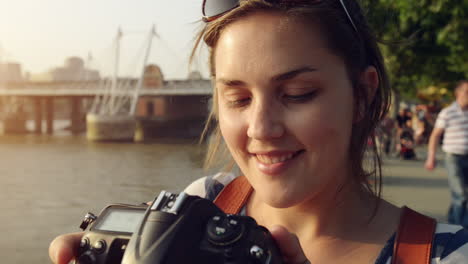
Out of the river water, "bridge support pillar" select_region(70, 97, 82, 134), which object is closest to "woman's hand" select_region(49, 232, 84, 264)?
the river water

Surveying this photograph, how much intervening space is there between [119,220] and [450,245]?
789mm

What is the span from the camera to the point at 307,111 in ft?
4.52

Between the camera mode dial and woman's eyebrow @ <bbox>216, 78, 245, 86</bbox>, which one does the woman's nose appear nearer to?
woman's eyebrow @ <bbox>216, 78, 245, 86</bbox>

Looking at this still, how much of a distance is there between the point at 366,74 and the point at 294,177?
386 millimetres

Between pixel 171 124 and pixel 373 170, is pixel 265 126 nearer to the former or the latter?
pixel 373 170

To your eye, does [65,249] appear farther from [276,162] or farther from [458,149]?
[458,149]

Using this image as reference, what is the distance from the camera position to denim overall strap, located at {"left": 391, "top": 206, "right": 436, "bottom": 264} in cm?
134

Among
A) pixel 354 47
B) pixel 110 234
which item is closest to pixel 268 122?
pixel 354 47

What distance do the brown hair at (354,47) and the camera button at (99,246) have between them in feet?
2.12

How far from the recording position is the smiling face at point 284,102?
4.51 ft

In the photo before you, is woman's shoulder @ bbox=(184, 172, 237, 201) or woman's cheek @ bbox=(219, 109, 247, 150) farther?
woman's shoulder @ bbox=(184, 172, 237, 201)

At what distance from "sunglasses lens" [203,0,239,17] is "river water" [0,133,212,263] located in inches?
57.6

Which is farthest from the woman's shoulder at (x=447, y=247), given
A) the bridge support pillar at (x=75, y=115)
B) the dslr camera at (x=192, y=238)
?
the bridge support pillar at (x=75, y=115)

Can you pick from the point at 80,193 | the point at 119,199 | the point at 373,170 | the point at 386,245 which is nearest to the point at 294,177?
the point at 386,245
